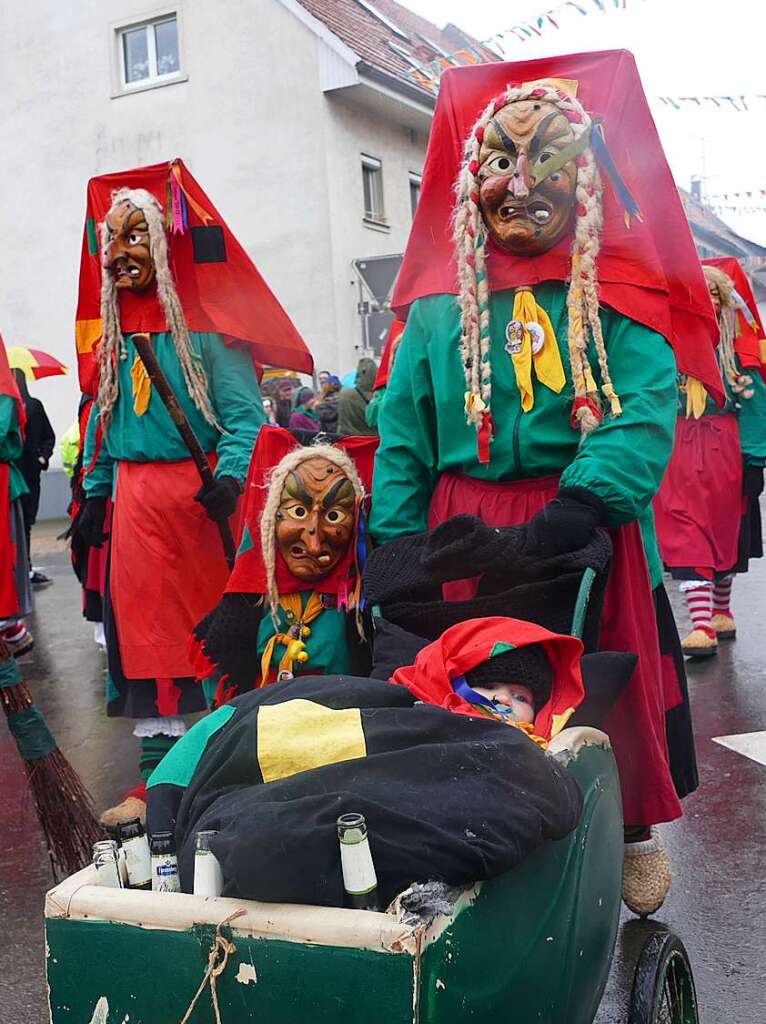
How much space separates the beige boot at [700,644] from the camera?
19.5ft

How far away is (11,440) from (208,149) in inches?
470

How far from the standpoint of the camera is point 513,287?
2775mm

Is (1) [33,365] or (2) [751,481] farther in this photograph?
(1) [33,365]

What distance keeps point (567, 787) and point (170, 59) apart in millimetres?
16945

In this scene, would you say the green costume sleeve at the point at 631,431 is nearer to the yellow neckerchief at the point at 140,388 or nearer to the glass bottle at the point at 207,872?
the glass bottle at the point at 207,872

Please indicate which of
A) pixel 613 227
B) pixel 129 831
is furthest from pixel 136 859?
pixel 613 227

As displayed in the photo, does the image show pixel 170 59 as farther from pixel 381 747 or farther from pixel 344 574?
pixel 381 747

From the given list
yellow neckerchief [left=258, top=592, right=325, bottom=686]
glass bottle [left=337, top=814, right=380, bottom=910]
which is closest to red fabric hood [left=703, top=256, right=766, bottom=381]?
yellow neckerchief [left=258, top=592, right=325, bottom=686]

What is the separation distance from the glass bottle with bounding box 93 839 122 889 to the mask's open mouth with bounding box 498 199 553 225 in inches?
64.1

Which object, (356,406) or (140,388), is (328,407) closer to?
(356,406)

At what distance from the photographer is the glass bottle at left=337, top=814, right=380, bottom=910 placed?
157 cm

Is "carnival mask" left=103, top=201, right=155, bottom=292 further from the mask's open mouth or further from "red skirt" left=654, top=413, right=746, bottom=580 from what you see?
"red skirt" left=654, top=413, right=746, bottom=580

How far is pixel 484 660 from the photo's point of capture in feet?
7.19

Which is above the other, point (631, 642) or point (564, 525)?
point (564, 525)
